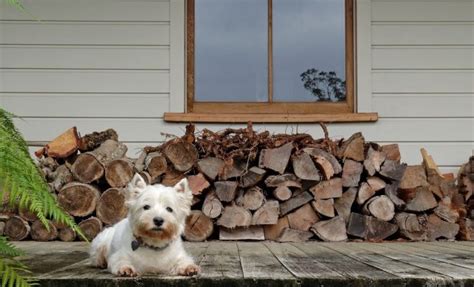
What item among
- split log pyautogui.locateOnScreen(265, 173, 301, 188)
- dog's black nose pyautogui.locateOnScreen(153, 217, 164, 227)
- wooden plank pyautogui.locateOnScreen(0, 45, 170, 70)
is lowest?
dog's black nose pyautogui.locateOnScreen(153, 217, 164, 227)

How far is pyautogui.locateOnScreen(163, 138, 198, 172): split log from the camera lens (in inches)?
175

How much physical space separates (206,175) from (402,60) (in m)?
2.36

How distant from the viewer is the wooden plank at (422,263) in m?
2.58

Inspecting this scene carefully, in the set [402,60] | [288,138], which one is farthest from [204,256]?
[402,60]

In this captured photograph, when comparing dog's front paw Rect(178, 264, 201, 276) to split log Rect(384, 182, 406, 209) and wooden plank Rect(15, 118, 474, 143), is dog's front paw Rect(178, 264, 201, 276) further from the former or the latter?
wooden plank Rect(15, 118, 474, 143)

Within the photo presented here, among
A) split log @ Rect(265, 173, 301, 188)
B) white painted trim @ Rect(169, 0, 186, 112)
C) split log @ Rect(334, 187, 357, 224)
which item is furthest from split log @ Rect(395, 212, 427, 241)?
white painted trim @ Rect(169, 0, 186, 112)

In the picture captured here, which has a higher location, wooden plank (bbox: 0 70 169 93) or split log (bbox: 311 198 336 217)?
wooden plank (bbox: 0 70 169 93)

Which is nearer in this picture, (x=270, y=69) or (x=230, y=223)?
(x=230, y=223)

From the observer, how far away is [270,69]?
577 centimetres

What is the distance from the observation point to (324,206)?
4.48 m

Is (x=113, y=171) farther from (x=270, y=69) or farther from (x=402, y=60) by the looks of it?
(x=402, y=60)

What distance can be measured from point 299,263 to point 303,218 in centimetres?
153

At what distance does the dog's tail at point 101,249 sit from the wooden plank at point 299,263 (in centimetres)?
84

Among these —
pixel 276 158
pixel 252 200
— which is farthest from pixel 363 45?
pixel 252 200
